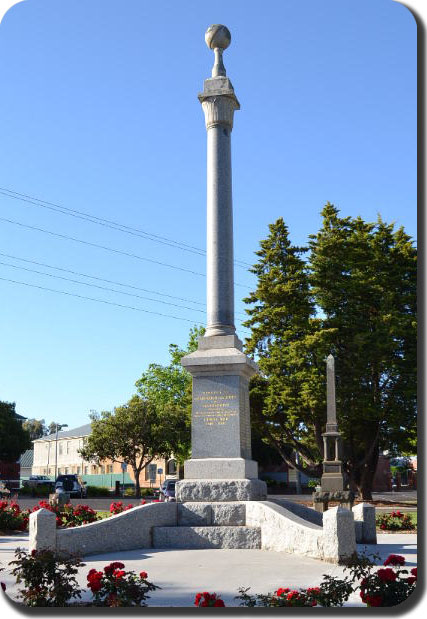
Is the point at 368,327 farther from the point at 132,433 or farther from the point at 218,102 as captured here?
the point at 132,433

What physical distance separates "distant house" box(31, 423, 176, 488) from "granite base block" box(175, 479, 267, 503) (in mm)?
62270

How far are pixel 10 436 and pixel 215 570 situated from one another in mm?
67557

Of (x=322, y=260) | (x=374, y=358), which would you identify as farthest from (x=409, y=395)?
(x=322, y=260)

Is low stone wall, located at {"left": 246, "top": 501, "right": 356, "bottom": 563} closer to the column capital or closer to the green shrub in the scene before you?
the column capital

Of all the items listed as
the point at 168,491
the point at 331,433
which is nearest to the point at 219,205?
the point at 331,433

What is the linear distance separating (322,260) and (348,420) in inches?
366

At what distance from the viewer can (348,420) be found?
37.6 metres

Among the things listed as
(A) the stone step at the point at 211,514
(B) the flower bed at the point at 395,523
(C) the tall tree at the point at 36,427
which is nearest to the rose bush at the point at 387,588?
(A) the stone step at the point at 211,514

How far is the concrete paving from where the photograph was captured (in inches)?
358

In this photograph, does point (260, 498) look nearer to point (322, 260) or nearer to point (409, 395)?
point (409, 395)

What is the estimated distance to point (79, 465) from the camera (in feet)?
325

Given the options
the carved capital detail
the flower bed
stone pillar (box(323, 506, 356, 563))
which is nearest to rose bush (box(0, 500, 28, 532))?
the flower bed

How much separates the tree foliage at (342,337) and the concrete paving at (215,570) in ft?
76.0

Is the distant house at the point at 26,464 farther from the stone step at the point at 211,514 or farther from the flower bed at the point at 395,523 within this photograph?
the stone step at the point at 211,514
